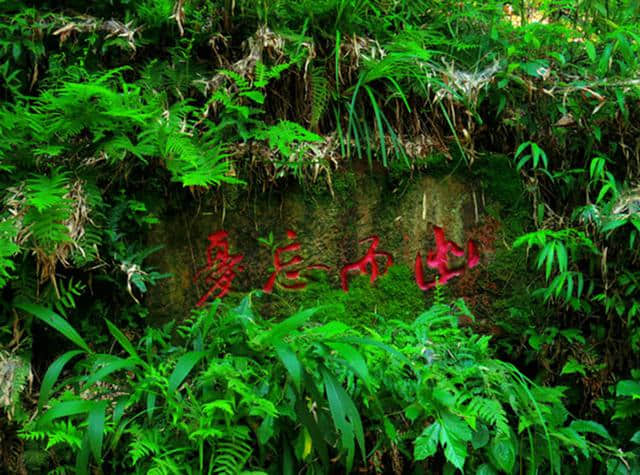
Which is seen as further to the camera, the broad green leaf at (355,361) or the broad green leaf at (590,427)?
the broad green leaf at (590,427)

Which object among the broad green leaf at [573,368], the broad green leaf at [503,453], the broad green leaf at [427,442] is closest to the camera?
the broad green leaf at [427,442]

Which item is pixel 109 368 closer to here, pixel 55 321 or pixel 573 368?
pixel 55 321

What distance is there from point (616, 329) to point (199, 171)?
230cm

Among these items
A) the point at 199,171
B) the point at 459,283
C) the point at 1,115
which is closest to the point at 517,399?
the point at 459,283

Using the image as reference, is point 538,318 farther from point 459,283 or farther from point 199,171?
point 199,171

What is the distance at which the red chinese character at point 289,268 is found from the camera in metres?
3.19

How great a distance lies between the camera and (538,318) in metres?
3.24

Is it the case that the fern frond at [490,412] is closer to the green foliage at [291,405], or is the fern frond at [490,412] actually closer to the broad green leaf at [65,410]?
the green foliage at [291,405]

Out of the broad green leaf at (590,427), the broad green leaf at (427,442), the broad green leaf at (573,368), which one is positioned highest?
the broad green leaf at (427,442)

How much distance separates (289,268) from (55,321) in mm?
1216

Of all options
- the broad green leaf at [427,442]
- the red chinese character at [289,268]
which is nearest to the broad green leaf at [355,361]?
the broad green leaf at [427,442]

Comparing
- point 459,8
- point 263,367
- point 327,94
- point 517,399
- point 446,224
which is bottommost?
point 517,399

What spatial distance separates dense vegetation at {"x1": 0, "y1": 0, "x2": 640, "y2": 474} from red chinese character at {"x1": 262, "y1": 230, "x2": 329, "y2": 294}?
5.1 inches

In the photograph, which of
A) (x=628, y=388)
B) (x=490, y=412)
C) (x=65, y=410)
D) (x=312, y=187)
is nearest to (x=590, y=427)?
(x=628, y=388)
